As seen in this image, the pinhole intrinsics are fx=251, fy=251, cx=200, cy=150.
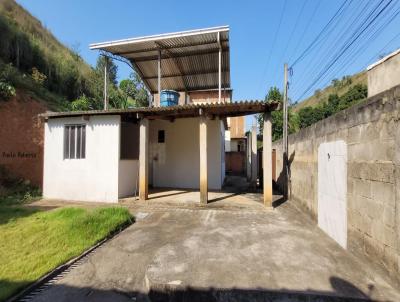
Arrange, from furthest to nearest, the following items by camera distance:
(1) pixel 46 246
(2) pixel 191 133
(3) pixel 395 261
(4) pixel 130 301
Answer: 1. (2) pixel 191 133
2. (1) pixel 46 246
3. (4) pixel 130 301
4. (3) pixel 395 261

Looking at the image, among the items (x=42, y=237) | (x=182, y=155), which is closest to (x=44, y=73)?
(x=182, y=155)

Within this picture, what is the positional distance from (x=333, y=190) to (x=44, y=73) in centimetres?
1829

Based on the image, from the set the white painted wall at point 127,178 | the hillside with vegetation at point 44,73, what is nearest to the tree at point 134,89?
the hillside with vegetation at point 44,73

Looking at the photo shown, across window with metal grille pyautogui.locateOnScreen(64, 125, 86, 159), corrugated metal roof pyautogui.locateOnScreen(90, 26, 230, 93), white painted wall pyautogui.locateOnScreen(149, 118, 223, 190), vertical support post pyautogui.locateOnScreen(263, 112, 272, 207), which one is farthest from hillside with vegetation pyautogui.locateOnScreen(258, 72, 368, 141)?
window with metal grille pyautogui.locateOnScreen(64, 125, 86, 159)

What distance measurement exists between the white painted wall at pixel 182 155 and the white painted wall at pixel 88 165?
10.6ft

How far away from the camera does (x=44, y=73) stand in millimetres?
16484

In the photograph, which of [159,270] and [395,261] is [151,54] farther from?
[395,261]

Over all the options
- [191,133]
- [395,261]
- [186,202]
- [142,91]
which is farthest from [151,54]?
[142,91]

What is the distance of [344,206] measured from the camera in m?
4.17

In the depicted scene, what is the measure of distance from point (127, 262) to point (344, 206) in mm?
3653

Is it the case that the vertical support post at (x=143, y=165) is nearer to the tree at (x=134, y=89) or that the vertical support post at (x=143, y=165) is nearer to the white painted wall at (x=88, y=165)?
the white painted wall at (x=88, y=165)

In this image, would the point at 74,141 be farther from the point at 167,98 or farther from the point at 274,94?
the point at 274,94

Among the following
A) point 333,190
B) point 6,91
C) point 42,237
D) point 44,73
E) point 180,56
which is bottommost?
point 42,237

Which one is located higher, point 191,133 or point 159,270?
point 191,133
